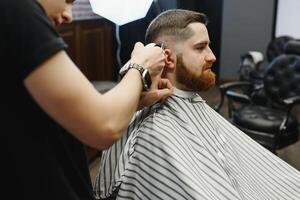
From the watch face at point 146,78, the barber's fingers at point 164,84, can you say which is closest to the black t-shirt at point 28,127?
the watch face at point 146,78

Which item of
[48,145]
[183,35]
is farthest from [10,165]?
[183,35]

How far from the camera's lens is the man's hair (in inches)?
50.9

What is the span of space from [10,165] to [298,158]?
9.81 ft

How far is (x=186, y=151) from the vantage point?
1.15 meters

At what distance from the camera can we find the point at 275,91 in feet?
10.5

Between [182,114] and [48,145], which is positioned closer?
[48,145]

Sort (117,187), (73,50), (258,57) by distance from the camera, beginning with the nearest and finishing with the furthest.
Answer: (117,187) < (73,50) < (258,57)

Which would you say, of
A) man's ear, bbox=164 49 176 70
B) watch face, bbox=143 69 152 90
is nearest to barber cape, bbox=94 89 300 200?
man's ear, bbox=164 49 176 70

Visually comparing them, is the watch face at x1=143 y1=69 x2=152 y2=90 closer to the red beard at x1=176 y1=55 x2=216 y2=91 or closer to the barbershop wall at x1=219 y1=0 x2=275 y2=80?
the red beard at x1=176 y1=55 x2=216 y2=91

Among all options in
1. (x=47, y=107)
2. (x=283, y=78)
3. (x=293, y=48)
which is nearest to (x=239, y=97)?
(x=283, y=78)

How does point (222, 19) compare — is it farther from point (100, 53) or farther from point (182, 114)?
point (182, 114)

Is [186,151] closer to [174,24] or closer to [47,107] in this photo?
[174,24]

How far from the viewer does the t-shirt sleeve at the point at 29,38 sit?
572 millimetres

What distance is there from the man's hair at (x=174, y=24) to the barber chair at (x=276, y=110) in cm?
161
